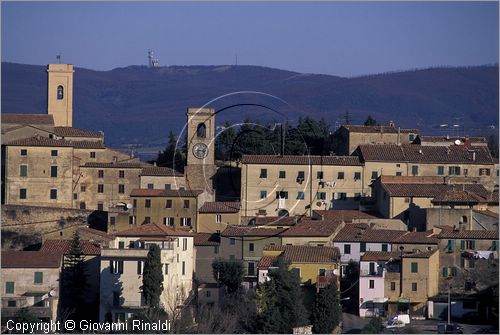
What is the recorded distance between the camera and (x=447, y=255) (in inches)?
1713

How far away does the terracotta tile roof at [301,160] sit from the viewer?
50.4 meters

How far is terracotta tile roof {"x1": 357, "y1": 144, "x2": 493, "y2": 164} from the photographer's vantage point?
51.7 meters

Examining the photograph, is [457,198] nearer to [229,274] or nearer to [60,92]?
[229,274]

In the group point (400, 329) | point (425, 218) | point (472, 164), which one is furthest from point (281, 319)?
point (472, 164)

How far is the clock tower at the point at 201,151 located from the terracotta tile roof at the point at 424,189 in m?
5.23

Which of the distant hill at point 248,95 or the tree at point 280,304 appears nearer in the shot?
the tree at point 280,304

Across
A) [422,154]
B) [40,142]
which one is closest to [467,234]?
[422,154]

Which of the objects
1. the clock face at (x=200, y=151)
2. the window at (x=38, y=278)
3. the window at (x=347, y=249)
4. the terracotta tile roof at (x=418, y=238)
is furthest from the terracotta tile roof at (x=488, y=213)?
the window at (x=38, y=278)

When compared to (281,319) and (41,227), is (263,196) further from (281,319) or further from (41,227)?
(281,319)

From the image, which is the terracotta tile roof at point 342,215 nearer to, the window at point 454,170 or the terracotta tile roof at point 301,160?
the terracotta tile roof at point 301,160

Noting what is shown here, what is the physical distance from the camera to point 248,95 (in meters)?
88.8

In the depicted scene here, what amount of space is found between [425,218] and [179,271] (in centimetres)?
797

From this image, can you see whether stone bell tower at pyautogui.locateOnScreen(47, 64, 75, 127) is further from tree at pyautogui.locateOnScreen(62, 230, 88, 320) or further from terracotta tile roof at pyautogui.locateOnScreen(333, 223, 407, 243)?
tree at pyautogui.locateOnScreen(62, 230, 88, 320)

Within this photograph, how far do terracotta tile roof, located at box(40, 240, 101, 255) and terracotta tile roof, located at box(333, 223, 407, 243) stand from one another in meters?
6.05
